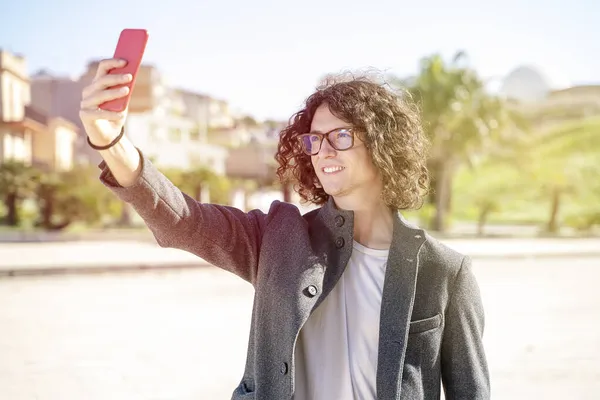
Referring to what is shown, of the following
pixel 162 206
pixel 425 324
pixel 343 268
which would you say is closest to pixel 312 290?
pixel 343 268

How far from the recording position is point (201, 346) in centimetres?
710

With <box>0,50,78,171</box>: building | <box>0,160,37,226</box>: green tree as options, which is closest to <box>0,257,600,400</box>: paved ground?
<box>0,160,37,226</box>: green tree

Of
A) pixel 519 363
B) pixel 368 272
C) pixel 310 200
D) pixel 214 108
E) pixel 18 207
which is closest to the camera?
pixel 368 272

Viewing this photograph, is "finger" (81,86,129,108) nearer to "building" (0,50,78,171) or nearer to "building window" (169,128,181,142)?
"building" (0,50,78,171)

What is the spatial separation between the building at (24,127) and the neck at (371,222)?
112 ft

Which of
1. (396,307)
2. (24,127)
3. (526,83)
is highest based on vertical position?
(526,83)

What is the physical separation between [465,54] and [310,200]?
2535 cm

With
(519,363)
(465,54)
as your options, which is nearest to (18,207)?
(465,54)

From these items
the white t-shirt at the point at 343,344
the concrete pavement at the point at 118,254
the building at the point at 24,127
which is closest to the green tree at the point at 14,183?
the concrete pavement at the point at 118,254

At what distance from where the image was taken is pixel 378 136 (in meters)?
2.08

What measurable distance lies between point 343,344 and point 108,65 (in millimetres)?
1042

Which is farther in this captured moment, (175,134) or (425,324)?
(175,134)

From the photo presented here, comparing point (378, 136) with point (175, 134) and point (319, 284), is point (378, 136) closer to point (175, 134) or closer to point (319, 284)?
point (319, 284)

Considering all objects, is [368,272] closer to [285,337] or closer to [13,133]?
[285,337]
